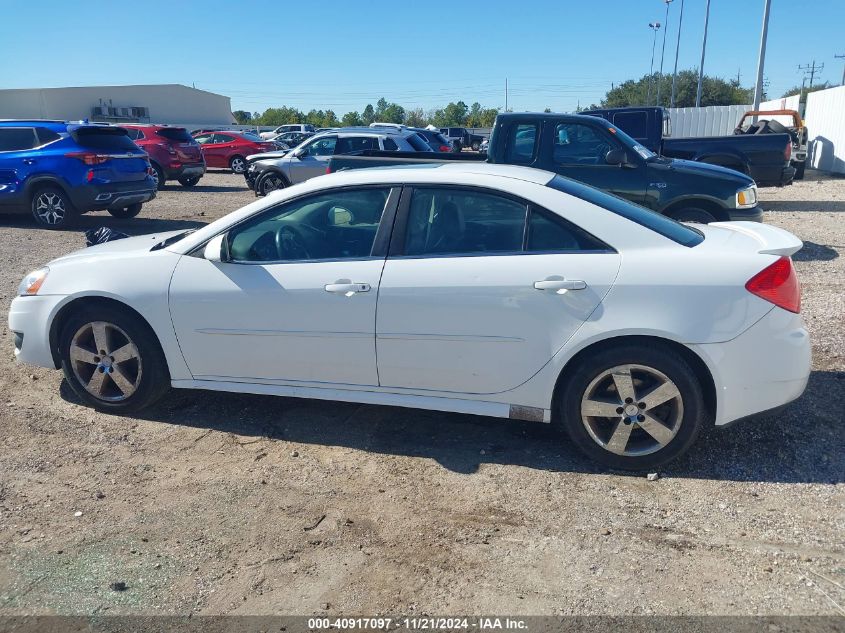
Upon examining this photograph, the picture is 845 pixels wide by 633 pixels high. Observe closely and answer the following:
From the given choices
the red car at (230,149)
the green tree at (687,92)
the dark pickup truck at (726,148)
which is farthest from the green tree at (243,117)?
the dark pickup truck at (726,148)

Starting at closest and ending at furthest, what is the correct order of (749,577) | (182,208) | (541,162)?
(749,577) < (541,162) < (182,208)

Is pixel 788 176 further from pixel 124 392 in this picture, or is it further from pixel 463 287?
pixel 124 392

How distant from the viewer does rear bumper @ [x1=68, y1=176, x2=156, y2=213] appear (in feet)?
38.9

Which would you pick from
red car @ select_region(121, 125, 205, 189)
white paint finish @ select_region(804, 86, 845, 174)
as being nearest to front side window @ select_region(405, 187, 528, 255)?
red car @ select_region(121, 125, 205, 189)

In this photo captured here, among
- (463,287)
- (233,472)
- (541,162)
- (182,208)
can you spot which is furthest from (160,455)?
(182,208)

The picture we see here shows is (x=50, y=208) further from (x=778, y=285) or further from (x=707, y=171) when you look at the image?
(x=778, y=285)

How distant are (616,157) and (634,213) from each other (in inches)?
206

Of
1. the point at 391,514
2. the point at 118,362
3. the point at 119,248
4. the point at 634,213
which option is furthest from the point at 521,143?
the point at 391,514

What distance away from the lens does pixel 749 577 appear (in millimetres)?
2908

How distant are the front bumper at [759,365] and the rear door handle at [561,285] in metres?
0.65

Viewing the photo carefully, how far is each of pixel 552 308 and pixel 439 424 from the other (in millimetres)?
1209

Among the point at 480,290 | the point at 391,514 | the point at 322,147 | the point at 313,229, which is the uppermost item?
the point at 322,147

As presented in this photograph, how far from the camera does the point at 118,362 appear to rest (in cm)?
444

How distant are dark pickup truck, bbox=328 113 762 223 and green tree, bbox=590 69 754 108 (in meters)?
61.8
